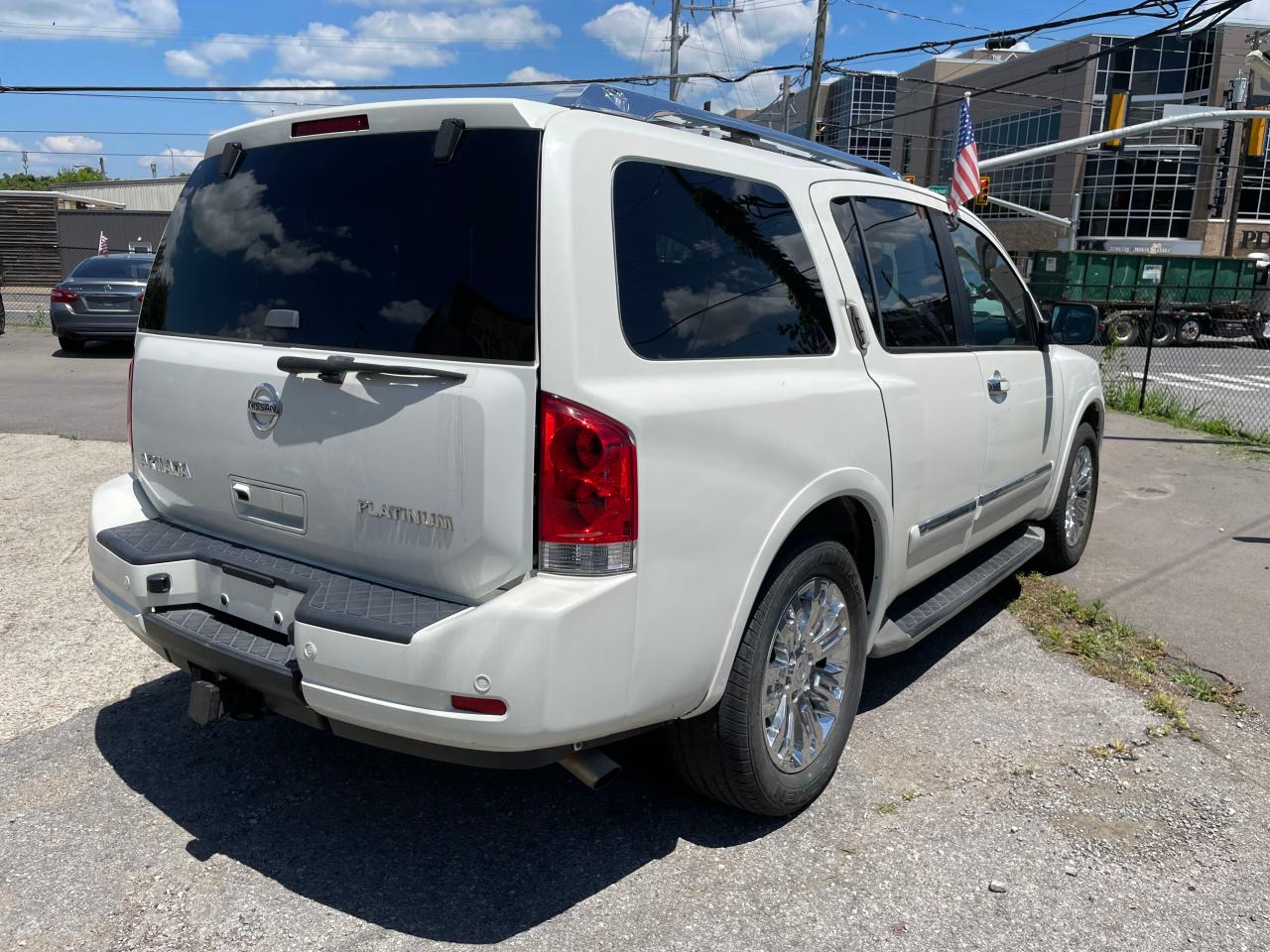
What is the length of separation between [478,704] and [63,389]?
11.9 metres

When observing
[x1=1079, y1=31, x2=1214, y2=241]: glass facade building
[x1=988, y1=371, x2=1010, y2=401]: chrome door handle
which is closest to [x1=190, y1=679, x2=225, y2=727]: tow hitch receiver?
[x1=988, y1=371, x2=1010, y2=401]: chrome door handle

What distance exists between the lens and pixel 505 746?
2438 mm

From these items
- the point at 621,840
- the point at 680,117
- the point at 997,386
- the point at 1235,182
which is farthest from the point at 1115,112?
the point at 1235,182

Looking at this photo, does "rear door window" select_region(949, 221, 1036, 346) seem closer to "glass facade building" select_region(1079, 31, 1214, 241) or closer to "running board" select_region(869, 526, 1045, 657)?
"running board" select_region(869, 526, 1045, 657)

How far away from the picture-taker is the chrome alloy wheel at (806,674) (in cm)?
314

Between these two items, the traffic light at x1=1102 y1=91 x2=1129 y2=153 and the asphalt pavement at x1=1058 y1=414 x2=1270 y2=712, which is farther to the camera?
the traffic light at x1=1102 y1=91 x2=1129 y2=153

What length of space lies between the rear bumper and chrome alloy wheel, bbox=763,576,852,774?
0.60m

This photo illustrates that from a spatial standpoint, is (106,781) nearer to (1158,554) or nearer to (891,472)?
(891,472)

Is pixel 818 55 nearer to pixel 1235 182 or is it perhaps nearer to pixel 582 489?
pixel 582 489

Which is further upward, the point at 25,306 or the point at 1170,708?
the point at 25,306

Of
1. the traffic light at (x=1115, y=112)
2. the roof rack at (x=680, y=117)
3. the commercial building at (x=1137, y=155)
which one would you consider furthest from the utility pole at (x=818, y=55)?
the commercial building at (x=1137, y=155)

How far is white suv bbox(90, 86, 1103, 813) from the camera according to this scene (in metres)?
2.43

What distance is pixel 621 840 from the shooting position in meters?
3.16

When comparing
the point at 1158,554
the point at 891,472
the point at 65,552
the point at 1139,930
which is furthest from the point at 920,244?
the point at 65,552
